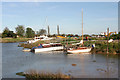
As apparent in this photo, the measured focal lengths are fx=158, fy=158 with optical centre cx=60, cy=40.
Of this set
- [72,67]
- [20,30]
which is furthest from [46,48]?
[20,30]

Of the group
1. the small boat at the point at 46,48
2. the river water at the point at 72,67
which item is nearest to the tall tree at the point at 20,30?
the small boat at the point at 46,48

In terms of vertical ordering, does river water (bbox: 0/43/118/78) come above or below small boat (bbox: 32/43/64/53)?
below

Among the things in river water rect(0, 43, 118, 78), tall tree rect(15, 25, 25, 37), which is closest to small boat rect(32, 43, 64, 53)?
river water rect(0, 43, 118, 78)

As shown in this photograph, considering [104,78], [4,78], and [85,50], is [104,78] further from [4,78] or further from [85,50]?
[85,50]

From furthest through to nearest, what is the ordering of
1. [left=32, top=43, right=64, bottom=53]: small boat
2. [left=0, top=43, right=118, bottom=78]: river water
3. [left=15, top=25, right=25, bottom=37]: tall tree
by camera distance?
[left=15, top=25, right=25, bottom=37]: tall tree < [left=32, top=43, right=64, bottom=53]: small boat < [left=0, top=43, right=118, bottom=78]: river water

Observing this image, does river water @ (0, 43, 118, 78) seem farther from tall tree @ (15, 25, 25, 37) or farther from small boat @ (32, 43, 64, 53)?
tall tree @ (15, 25, 25, 37)

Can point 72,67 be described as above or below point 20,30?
below

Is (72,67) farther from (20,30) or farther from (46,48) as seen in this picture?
(20,30)

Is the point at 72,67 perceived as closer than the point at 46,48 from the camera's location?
Yes

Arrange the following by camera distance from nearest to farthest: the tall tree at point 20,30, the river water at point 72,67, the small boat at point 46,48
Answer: the river water at point 72,67, the small boat at point 46,48, the tall tree at point 20,30

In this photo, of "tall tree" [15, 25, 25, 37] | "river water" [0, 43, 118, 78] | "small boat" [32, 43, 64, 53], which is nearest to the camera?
"river water" [0, 43, 118, 78]

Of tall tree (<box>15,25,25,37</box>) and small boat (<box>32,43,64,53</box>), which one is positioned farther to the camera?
tall tree (<box>15,25,25,37</box>)

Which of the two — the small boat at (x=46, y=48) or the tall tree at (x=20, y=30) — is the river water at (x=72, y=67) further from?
the tall tree at (x=20, y=30)

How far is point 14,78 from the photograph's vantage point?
17.9 m
